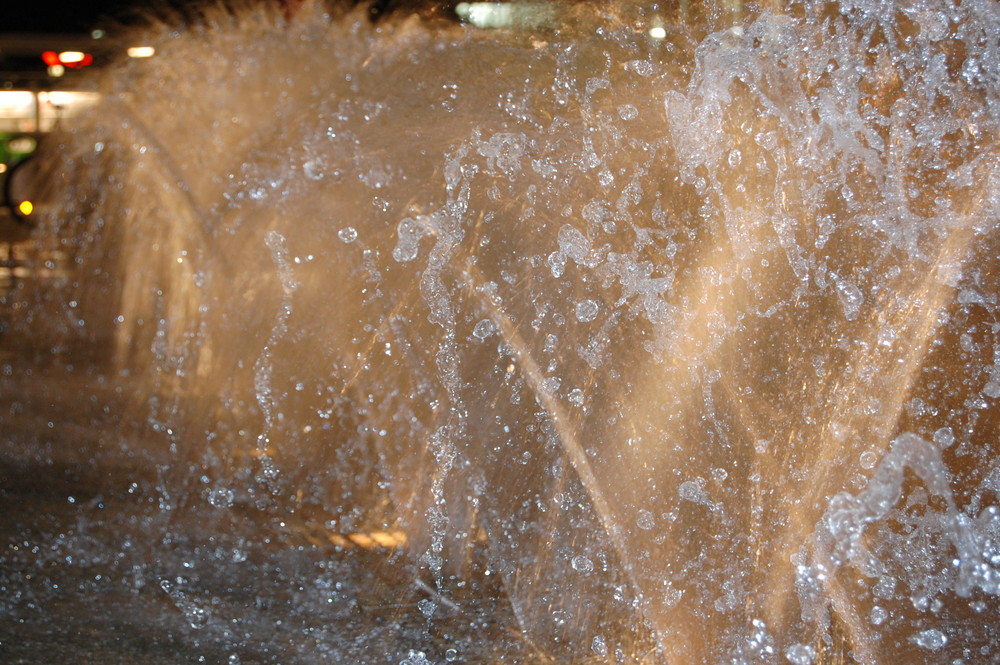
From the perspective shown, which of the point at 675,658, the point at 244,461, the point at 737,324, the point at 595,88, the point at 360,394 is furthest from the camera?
the point at 244,461

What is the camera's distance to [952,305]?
204 centimetres

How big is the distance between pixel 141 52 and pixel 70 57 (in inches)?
95.2

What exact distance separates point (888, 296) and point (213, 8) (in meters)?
2.26

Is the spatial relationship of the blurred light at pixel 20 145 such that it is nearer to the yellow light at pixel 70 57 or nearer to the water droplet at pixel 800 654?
the yellow light at pixel 70 57

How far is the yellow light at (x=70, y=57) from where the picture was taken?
15.8ft

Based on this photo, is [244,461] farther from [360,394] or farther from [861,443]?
[861,443]

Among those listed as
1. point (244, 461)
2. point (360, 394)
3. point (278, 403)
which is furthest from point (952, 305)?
point (244, 461)

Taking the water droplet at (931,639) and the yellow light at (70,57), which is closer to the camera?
the water droplet at (931,639)

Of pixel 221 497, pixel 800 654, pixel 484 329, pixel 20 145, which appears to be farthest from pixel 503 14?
pixel 20 145

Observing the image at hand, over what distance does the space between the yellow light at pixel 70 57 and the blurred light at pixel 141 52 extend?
6.84 ft

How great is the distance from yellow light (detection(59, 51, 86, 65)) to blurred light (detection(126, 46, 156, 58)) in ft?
6.84

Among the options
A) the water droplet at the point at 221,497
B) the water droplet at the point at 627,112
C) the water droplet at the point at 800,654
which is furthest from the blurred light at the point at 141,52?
the water droplet at the point at 800,654

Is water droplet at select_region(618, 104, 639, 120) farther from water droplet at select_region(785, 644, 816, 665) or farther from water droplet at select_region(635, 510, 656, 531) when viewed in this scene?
water droplet at select_region(785, 644, 816, 665)

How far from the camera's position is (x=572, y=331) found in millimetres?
2277
